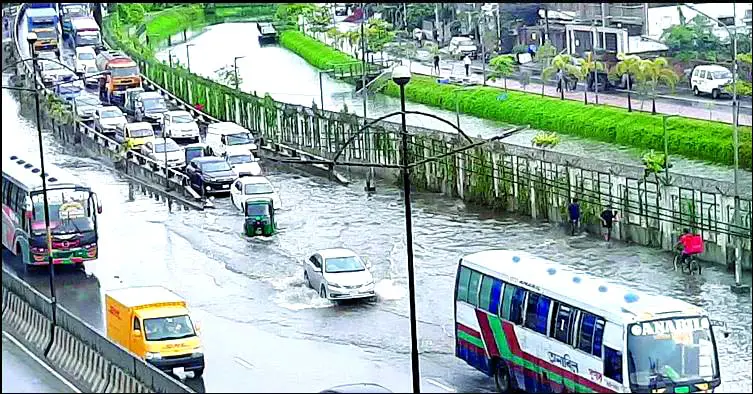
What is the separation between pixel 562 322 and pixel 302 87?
27.1 metres

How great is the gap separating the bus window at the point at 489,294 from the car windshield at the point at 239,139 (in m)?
16.1

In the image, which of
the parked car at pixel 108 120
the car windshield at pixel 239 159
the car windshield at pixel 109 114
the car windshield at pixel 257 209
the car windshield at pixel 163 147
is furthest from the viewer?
the car windshield at pixel 109 114

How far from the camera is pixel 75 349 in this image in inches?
567

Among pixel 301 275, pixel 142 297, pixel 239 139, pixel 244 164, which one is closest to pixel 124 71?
pixel 239 139

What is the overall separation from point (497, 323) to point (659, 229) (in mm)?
7606

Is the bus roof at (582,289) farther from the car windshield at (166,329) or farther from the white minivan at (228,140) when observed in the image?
the white minivan at (228,140)

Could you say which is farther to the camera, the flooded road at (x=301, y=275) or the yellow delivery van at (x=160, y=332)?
the flooded road at (x=301, y=275)

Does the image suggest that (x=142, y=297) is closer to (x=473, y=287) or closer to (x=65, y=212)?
(x=473, y=287)

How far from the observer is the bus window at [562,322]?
1316cm

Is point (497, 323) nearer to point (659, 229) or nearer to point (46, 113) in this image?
point (659, 229)

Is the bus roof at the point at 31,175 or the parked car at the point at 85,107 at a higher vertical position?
the bus roof at the point at 31,175

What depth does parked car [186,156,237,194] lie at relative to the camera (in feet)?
87.7

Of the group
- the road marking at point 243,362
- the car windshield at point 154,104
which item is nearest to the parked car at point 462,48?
the car windshield at point 154,104

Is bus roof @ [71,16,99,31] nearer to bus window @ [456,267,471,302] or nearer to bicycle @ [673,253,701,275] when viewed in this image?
bicycle @ [673,253,701,275]
